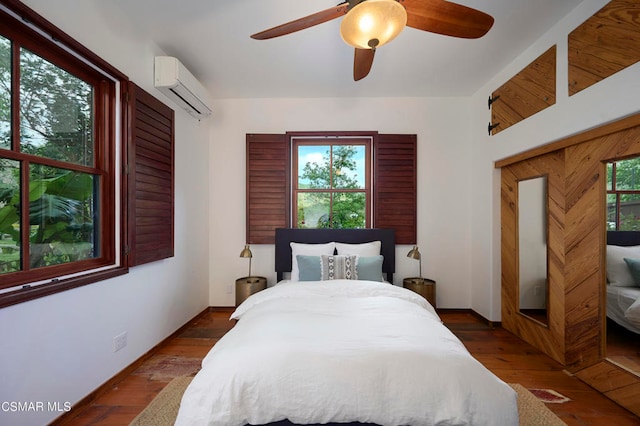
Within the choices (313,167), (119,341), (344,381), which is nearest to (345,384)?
(344,381)

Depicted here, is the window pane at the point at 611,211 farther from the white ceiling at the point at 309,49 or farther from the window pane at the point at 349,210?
the window pane at the point at 349,210

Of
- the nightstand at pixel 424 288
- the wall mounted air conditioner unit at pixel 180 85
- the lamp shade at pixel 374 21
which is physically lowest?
the nightstand at pixel 424 288

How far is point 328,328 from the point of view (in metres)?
1.47

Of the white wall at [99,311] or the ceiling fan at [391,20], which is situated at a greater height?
the ceiling fan at [391,20]

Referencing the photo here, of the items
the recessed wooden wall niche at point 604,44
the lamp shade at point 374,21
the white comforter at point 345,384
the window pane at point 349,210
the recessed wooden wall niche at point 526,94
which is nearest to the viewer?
the white comforter at point 345,384

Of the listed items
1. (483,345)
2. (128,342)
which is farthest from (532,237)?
(128,342)

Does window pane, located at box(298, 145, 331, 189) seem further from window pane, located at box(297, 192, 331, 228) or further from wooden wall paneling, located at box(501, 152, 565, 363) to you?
wooden wall paneling, located at box(501, 152, 565, 363)

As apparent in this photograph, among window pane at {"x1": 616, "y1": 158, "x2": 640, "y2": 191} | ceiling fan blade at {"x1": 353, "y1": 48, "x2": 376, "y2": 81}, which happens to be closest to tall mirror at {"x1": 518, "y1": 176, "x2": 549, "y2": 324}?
window pane at {"x1": 616, "y1": 158, "x2": 640, "y2": 191}

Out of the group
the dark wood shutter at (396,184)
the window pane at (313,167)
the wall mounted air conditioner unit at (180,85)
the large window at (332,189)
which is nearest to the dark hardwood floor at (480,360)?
the large window at (332,189)

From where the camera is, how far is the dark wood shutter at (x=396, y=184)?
3252mm

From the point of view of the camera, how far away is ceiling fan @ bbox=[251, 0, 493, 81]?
1.22 metres

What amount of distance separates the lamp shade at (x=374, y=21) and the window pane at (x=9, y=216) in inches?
74.2

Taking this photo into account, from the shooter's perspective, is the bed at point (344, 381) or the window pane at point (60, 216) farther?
the window pane at point (60, 216)

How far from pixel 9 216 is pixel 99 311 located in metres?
0.77
